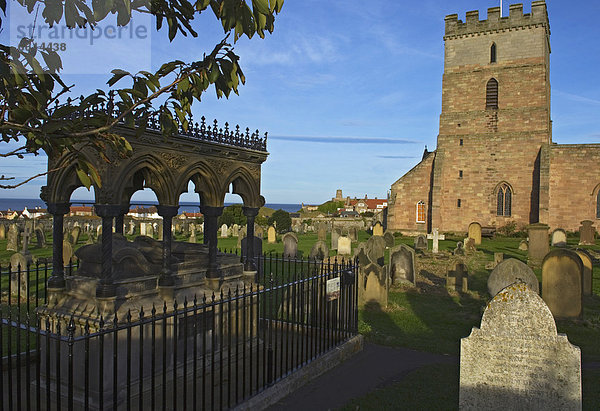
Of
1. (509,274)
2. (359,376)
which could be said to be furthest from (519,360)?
→ (509,274)

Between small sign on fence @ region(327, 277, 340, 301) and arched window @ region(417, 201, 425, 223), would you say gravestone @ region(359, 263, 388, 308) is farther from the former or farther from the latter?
arched window @ region(417, 201, 425, 223)

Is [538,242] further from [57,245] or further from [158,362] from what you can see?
[57,245]

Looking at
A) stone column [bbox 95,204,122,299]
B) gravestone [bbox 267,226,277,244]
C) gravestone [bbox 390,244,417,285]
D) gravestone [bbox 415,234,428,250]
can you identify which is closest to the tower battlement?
gravestone [bbox 415,234,428,250]

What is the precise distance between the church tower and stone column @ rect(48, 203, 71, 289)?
2919 centimetres

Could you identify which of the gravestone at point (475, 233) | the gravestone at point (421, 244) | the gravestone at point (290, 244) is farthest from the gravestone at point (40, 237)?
the gravestone at point (475, 233)

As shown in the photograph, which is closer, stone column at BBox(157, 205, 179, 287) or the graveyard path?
the graveyard path

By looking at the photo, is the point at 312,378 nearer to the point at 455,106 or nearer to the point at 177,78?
the point at 177,78

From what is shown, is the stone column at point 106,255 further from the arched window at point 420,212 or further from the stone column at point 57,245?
the arched window at point 420,212

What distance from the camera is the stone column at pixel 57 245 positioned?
21.3 ft

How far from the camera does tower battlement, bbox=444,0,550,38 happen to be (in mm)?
32594

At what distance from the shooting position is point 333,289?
7.55 m

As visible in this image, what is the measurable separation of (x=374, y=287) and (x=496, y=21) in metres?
29.6

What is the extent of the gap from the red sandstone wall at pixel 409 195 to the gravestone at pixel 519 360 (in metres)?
30.4

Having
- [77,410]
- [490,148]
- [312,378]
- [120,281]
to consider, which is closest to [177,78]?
[120,281]
